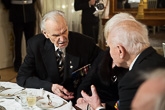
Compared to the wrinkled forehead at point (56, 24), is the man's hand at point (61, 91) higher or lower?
lower

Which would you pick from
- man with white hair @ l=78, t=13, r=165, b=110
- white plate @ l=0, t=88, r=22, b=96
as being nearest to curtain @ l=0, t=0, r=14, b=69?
white plate @ l=0, t=88, r=22, b=96

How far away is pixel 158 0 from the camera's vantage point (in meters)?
4.35

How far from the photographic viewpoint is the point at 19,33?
4.51 m

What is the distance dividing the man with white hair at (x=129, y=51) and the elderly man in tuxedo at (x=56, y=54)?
712 millimetres

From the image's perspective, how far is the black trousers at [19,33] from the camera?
14.8 ft

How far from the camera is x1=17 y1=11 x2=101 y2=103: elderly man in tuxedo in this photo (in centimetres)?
219

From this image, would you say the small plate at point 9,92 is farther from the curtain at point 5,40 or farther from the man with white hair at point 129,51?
the curtain at point 5,40

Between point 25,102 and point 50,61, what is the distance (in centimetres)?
71

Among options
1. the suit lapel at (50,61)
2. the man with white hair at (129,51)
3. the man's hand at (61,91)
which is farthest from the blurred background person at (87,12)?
the man with white hair at (129,51)

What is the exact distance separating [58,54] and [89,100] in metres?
0.74

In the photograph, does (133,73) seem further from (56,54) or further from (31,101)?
(56,54)

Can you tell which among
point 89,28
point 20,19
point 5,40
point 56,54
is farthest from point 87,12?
point 56,54

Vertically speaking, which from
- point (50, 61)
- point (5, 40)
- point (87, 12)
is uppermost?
point (87, 12)

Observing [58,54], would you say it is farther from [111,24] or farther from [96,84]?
[111,24]
